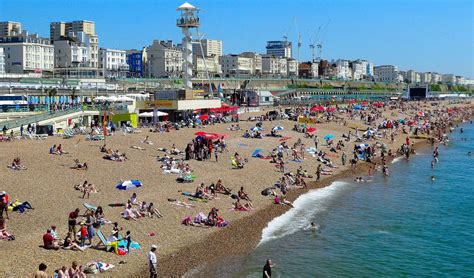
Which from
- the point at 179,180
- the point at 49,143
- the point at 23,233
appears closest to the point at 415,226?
the point at 179,180

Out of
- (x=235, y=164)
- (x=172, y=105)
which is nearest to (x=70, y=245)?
(x=235, y=164)

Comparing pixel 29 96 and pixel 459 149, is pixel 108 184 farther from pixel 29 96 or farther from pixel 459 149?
pixel 459 149

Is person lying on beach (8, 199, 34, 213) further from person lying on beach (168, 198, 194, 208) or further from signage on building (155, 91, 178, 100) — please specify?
signage on building (155, 91, 178, 100)

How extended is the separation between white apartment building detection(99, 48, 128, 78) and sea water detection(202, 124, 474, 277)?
275 ft

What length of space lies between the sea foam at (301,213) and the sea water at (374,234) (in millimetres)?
35

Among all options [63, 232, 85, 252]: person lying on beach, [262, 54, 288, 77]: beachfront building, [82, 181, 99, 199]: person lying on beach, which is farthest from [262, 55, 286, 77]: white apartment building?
[63, 232, 85, 252]: person lying on beach

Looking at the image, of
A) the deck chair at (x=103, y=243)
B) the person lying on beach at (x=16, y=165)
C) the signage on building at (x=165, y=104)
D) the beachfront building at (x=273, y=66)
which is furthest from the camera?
the beachfront building at (x=273, y=66)

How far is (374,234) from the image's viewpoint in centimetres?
2017

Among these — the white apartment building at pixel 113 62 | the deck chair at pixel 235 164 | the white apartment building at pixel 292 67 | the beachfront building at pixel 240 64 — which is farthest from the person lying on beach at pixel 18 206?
the white apartment building at pixel 292 67

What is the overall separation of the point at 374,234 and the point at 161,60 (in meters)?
103

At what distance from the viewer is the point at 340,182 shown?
29.8 m

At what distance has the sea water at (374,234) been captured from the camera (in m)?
16.6

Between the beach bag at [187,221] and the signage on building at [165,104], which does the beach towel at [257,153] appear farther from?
the beach bag at [187,221]

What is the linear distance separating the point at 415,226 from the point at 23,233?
1421 cm
